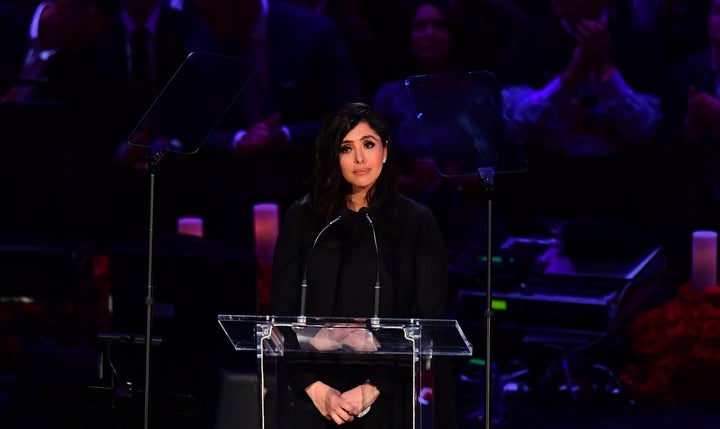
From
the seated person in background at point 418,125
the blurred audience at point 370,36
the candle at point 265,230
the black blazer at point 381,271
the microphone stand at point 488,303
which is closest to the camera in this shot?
the microphone stand at point 488,303

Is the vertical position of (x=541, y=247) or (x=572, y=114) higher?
(x=572, y=114)

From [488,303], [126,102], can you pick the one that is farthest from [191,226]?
[488,303]

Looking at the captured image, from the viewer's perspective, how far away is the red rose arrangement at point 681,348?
213 inches

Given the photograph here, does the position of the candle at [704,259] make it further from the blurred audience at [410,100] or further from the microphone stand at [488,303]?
the microphone stand at [488,303]

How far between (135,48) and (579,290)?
2702mm

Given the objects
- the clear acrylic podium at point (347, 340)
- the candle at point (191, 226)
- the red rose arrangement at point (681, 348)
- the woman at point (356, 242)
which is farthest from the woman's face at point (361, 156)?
the red rose arrangement at point (681, 348)

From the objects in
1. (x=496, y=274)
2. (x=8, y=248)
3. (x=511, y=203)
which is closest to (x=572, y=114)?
(x=511, y=203)

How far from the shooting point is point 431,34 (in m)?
6.09

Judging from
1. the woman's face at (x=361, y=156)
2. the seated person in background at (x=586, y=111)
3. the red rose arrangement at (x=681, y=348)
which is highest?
the seated person in background at (x=586, y=111)

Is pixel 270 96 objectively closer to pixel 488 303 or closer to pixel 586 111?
pixel 586 111

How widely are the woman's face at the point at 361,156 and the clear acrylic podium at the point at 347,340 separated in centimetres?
70

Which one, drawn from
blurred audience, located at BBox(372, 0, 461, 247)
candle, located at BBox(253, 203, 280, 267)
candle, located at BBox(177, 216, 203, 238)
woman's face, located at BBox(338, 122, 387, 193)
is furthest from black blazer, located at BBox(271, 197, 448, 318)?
blurred audience, located at BBox(372, 0, 461, 247)

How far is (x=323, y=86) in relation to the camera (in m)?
6.15

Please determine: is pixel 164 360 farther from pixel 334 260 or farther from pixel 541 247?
pixel 541 247
